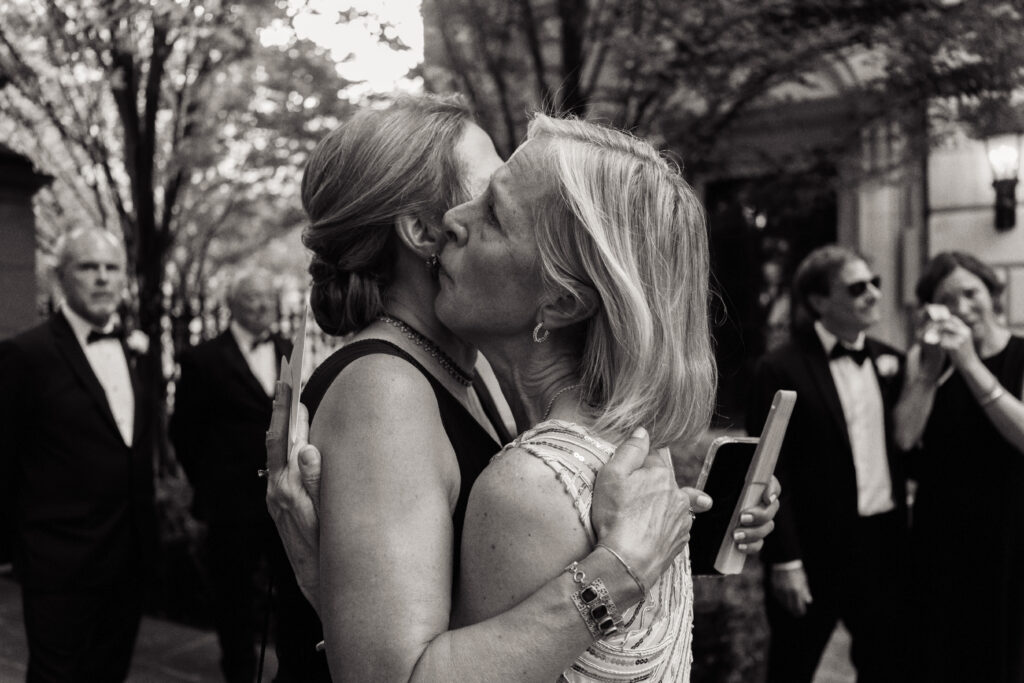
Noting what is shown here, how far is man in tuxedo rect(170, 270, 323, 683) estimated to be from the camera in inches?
210

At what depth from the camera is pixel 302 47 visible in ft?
16.5

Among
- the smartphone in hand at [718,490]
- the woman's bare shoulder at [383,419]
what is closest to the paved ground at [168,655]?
the smartphone in hand at [718,490]

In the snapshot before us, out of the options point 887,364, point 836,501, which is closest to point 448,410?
point 836,501

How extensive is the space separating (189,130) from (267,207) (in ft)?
8.84

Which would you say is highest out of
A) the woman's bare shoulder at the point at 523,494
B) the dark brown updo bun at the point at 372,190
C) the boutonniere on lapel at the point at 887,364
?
the dark brown updo bun at the point at 372,190

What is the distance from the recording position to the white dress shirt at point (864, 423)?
4.42 meters

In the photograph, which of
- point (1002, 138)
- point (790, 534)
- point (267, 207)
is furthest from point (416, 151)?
point (267, 207)

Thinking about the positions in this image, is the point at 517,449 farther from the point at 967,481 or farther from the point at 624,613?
the point at 967,481

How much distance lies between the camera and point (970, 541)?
418 centimetres

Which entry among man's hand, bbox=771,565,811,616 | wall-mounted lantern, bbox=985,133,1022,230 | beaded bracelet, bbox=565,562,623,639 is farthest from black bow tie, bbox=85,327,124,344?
wall-mounted lantern, bbox=985,133,1022,230

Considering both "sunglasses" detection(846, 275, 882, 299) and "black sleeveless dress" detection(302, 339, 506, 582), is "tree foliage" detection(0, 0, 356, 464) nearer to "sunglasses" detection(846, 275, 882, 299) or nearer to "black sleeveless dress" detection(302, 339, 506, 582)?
"sunglasses" detection(846, 275, 882, 299)

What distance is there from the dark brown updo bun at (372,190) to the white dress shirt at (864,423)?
3.15 meters

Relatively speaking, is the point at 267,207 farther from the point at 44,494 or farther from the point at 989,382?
the point at 989,382

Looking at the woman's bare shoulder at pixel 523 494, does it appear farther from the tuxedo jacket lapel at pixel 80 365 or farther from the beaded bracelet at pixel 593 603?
the tuxedo jacket lapel at pixel 80 365
